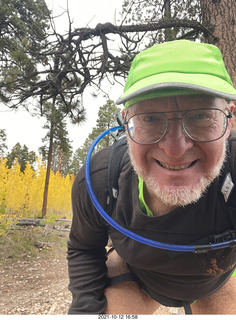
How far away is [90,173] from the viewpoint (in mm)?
1099

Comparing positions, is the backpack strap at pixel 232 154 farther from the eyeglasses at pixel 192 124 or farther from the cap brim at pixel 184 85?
the cap brim at pixel 184 85

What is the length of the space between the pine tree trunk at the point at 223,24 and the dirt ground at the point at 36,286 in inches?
121

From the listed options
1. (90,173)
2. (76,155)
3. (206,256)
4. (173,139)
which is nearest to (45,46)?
(90,173)

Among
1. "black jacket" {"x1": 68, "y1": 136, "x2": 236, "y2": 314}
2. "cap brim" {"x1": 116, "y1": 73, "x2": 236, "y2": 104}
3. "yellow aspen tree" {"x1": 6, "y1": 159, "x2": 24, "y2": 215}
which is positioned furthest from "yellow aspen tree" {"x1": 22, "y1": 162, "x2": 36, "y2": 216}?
"cap brim" {"x1": 116, "y1": 73, "x2": 236, "y2": 104}

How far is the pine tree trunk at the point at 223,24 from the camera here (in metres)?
2.40

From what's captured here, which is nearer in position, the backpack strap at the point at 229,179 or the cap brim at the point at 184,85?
the cap brim at the point at 184,85

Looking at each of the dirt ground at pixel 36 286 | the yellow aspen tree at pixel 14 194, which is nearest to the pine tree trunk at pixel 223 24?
the dirt ground at pixel 36 286

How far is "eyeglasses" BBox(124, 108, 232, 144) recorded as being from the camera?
0.80 m

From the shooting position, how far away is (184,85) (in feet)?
2.31

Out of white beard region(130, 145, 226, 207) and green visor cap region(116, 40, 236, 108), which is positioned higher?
green visor cap region(116, 40, 236, 108)

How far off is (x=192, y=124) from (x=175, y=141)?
0.09 meters

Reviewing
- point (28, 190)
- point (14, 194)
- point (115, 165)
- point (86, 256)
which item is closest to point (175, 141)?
point (115, 165)

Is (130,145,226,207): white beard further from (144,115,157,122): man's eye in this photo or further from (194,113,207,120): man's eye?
(144,115,157,122): man's eye

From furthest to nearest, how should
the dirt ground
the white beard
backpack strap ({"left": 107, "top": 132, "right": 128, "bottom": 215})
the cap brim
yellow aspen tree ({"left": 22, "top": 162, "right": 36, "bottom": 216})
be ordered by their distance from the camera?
yellow aspen tree ({"left": 22, "top": 162, "right": 36, "bottom": 216}), the dirt ground, backpack strap ({"left": 107, "top": 132, "right": 128, "bottom": 215}), the white beard, the cap brim
